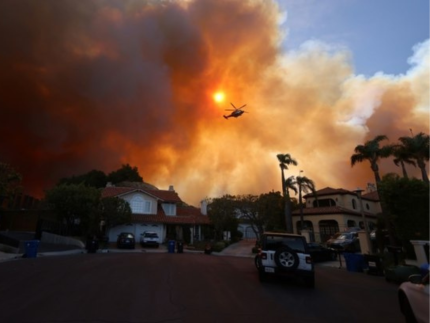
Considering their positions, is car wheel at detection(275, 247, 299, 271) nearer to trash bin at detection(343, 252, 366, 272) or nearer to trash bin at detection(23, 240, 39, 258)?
trash bin at detection(343, 252, 366, 272)

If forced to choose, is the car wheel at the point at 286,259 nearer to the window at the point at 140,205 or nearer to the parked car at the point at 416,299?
the parked car at the point at 416,299

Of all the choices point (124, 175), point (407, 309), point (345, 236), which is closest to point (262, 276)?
point (407, 309)

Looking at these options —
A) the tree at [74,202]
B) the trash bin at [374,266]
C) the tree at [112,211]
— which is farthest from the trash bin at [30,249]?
the trash bin at [374,266]

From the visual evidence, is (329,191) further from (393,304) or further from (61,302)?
(61,302)

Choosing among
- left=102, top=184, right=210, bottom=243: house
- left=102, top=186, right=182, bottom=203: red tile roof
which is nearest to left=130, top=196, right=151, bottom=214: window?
left=102, top=184, right=210, bottom=243: house

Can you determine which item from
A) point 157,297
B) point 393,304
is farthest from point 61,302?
point 393,304

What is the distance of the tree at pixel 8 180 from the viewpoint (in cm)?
2291

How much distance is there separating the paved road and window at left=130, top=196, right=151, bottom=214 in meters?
27.9

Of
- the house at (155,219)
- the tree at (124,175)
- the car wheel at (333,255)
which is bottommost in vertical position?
the car wheel at (333,255)

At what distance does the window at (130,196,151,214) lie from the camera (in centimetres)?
3944

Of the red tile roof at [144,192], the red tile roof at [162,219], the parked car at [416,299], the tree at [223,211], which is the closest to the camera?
the parked car at [416,299]

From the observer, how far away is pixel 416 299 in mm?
4742

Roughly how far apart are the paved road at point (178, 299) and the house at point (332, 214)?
26865 millimetres

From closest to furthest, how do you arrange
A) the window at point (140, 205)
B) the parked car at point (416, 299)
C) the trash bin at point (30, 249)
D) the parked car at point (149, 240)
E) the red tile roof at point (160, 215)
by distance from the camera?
the parked car at point (416, 299) → the trash bin at point (30, 249) → the parked car at point (149, 240) → the red tile roof at point (160, 215) → the window at point (140, 205)
